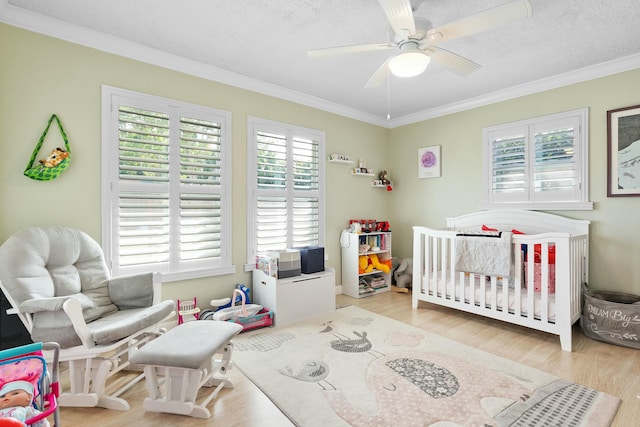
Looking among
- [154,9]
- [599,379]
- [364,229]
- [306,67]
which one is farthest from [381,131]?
[599,379]

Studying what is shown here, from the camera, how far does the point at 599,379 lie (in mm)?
2051

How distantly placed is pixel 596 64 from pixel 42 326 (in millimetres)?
4720

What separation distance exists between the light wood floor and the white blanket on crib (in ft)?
1.88

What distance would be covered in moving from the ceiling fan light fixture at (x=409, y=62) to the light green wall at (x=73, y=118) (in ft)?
6.04

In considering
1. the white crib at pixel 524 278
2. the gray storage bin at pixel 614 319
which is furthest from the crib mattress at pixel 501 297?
the gray storage bin at pixel 614 319

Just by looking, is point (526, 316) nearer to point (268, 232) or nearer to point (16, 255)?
point (268, 232)

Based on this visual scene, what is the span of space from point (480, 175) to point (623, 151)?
4.11 ft

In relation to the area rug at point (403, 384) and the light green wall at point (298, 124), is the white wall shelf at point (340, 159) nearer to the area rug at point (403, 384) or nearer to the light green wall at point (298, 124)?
the light green wall at point (298, 124)

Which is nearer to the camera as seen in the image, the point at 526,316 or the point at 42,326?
the point at 42,326

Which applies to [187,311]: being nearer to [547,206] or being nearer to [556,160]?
[547,206]

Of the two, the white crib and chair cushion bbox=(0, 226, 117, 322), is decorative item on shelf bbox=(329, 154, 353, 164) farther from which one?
chair cushion bbox=(0, 226, 117, 322)

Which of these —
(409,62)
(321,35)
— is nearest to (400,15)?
(409,62)

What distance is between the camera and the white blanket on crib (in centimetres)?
276

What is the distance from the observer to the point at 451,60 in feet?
6.93
